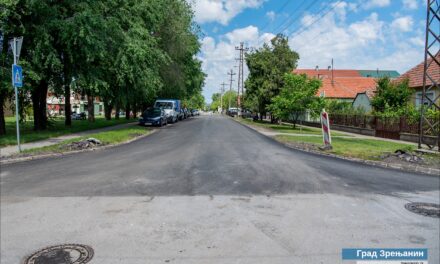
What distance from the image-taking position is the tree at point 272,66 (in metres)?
38.3

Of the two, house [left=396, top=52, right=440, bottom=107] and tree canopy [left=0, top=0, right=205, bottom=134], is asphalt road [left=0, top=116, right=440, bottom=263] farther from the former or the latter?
house [left=396, top=52, right=440, bottom=107]

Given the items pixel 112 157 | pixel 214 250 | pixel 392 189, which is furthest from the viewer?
pixel 112 157

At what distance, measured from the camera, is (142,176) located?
910 centimetres

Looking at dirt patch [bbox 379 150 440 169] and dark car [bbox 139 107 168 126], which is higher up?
dark car [bbox 139 107 168 126]

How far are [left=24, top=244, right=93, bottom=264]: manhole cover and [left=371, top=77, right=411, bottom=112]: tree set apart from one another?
1130 inches

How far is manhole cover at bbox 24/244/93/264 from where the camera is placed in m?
4.32

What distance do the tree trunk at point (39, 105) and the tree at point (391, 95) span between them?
25.2 m

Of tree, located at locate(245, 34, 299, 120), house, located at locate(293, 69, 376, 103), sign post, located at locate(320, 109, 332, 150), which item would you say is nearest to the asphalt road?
sign post, located at locate(320, 109, 332, 150)

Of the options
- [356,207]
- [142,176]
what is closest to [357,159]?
[356,207]

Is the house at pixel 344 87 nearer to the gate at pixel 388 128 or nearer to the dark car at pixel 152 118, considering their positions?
the gate at pixel 388 128

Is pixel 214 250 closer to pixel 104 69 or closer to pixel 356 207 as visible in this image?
pixel 356 207

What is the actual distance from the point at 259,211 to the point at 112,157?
25.1 feet

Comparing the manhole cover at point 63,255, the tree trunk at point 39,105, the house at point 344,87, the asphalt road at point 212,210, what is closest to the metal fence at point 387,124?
the asphalt road at point 212,210

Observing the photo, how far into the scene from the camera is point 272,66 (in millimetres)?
38656
